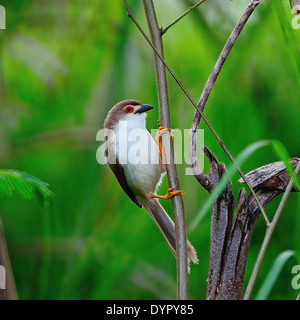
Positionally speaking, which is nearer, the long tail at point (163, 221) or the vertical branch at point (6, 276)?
the vertical branch at point (6, 276)

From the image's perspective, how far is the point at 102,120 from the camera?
119cm

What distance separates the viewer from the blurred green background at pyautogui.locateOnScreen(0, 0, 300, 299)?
45.6 inches

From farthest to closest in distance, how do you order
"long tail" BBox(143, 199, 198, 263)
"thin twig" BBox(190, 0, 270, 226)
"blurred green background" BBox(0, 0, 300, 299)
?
"blurred green background" BBox(0, 0, 300, 299), "long tail" BBox(143, 199, 198, 263), "thin twig" BBox(190, 0, 270, 226)

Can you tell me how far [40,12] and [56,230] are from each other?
1.66 ft

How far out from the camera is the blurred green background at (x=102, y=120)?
3.80ft

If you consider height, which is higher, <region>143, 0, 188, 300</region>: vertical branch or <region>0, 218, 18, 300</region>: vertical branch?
<region>143, 0, 188, 300</region>: vertical branch

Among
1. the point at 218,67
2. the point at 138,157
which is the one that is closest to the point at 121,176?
the point at 138,157

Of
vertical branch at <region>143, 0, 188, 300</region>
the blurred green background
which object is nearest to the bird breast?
the blurred green background

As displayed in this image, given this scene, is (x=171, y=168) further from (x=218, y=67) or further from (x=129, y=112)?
(x=129, y=112)

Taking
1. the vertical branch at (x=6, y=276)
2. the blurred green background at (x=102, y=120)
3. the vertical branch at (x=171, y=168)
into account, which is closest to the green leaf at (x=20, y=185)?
the vertical branch at (x=6, y=276)

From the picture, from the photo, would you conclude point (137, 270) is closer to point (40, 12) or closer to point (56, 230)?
point (56, 230)

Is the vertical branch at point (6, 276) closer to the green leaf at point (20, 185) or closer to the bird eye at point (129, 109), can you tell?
the green leaf at point (20, 185)

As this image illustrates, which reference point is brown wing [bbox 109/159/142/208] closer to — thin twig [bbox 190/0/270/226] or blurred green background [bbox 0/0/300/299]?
blurred green background [bbox 0/0/300/299]
